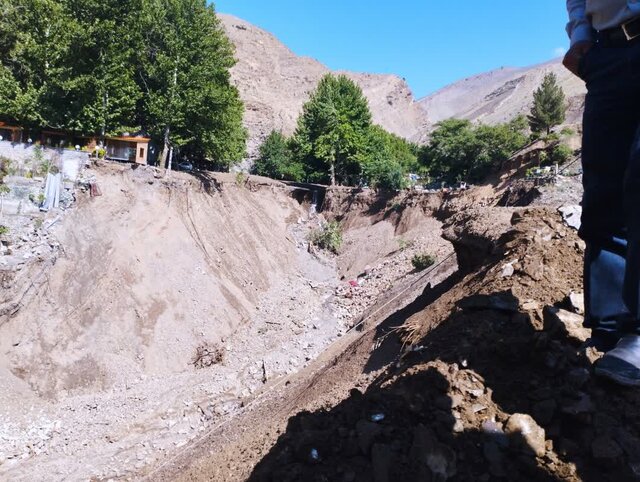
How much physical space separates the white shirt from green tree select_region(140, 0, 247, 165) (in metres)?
23.6

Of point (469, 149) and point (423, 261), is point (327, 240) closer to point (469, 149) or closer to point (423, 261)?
point (423, 261)

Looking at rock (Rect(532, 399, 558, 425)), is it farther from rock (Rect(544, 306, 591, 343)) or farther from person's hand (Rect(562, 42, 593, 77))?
person's hand (Rect(562, 42, 593, 77))

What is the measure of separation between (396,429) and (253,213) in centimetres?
2508

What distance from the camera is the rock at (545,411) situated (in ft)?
8.25

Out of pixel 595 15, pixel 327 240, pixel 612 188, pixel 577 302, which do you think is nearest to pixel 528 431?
pixel 612 188

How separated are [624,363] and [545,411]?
1.61 ft

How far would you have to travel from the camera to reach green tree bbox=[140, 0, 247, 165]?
78.6 feet

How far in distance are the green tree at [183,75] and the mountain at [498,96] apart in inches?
1367

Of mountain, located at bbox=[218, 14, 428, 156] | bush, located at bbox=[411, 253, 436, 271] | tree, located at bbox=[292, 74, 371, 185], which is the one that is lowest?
bush, located at bbox=[411, 253, 436, 271]

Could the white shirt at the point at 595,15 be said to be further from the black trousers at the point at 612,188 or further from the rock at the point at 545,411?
the rock at the point at 545,411

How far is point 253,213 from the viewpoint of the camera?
27.2 m

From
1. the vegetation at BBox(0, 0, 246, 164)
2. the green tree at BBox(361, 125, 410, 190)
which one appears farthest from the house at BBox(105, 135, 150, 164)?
the green tree at BBox(361, 125, 410, 190)

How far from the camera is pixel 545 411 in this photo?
2539 mm

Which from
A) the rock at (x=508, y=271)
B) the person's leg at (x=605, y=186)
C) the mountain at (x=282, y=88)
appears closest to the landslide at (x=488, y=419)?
the person's leg at (x=605, y=186)
